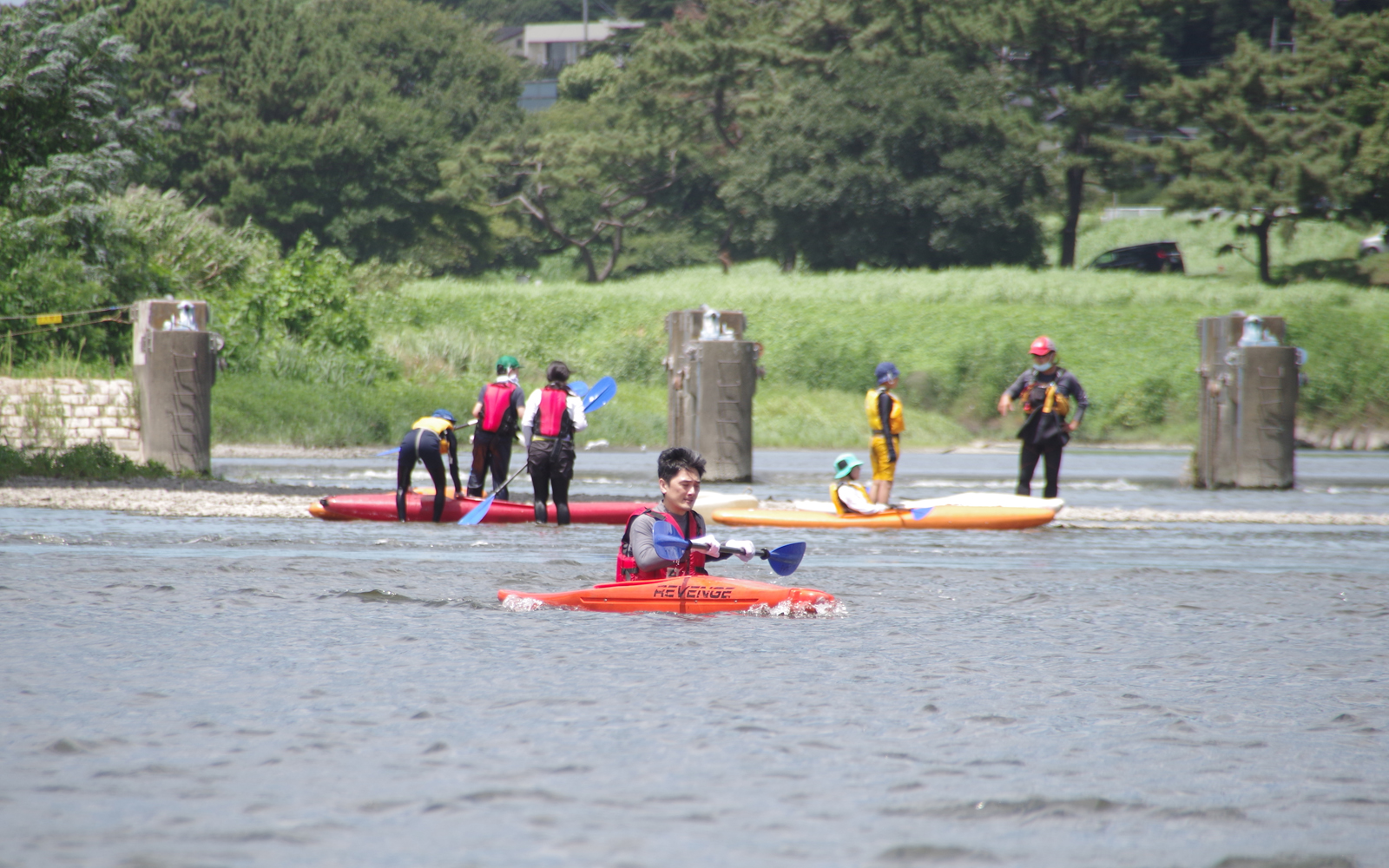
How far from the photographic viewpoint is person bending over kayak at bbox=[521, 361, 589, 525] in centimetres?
1374

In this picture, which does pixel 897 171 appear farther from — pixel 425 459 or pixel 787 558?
pixel 787 558

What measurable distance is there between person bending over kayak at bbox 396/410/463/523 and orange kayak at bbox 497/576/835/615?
470 centimetres

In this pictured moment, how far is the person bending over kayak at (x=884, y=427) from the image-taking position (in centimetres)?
1438

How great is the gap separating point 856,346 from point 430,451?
84.4 feet

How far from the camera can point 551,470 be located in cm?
1390

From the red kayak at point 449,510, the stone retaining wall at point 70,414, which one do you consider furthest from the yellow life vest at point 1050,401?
the stone retaining wall at point 70,414

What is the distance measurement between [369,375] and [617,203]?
79.2 feet

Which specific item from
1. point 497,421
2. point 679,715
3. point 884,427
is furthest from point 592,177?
point 679,715

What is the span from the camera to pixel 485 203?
53344 millimetres

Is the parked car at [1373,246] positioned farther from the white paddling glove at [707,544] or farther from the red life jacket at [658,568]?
the white paddling glove at [707,544]

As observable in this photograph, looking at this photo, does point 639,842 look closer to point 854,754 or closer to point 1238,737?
point 854,754

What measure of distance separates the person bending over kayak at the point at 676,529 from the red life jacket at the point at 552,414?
4648 mm

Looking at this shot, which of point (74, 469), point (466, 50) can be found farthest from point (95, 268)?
point (466, 50)

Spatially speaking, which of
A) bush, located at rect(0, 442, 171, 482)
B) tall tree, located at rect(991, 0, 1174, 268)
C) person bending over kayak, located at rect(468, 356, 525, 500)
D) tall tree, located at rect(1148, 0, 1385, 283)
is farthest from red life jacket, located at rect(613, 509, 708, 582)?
tall tree, located at rect(991, 0, 1174, 268)
